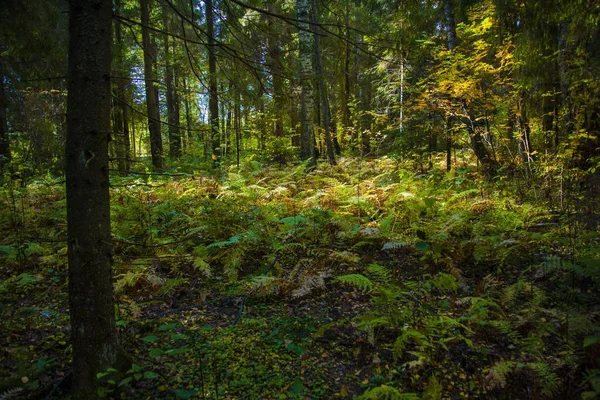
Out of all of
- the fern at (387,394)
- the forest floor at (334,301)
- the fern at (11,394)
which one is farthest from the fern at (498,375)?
the fern at (11,394)

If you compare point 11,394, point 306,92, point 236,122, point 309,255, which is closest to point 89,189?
point 11,394

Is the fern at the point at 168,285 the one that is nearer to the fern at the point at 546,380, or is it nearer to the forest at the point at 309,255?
the forest at the point at 309,255

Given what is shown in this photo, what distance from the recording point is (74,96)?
228 cm

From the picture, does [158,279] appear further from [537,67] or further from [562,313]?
[537,67]

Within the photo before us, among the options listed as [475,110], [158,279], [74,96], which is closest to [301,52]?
[475,110]

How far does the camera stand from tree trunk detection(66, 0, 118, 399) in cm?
227

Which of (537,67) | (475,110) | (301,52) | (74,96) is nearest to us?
(74,96)

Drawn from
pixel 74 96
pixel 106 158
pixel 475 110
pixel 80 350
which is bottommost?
pixel 80 350

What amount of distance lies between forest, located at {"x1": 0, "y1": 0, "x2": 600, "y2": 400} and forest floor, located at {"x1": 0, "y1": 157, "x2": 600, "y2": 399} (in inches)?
1.0

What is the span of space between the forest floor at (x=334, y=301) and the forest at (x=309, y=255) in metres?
0.02

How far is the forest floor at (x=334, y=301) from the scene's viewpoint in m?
2.63

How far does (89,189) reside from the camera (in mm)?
2355

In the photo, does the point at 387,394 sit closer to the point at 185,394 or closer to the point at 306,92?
the point at 185,394

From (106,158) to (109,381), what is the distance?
152 centimetres
